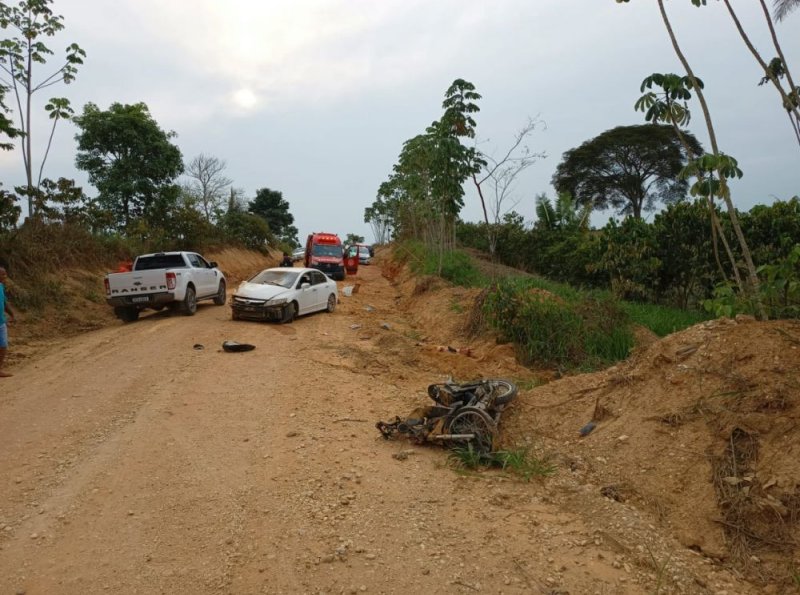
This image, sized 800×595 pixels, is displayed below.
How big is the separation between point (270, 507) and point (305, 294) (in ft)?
37.6

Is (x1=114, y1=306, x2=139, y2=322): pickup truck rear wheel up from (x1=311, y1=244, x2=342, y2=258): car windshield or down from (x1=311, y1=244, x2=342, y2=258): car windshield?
down

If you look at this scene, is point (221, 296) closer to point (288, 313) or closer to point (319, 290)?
point (319, 290)

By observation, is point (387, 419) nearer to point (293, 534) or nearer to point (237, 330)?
point (293, 534)

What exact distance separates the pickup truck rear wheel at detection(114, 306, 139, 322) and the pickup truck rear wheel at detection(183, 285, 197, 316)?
123 cm

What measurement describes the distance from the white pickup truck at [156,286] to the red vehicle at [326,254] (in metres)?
12.8

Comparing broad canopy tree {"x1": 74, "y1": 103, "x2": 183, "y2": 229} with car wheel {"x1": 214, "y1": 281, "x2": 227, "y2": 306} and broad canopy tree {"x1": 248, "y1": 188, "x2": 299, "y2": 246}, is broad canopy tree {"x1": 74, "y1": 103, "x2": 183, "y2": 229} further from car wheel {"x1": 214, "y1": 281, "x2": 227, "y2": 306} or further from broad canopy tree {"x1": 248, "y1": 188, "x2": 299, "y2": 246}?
broad canopy tree {"x1": 248, "y1": 188, "x2": 299, "y2": 246}

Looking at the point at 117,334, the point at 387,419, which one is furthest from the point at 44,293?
the point at 387,419

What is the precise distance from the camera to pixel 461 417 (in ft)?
19.5

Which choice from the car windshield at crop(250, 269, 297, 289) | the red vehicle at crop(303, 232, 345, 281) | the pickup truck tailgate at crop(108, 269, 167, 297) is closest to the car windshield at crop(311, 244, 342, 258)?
the red vehicle at crop(303, 232, 345, 281)

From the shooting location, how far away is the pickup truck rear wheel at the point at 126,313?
48.9 ft

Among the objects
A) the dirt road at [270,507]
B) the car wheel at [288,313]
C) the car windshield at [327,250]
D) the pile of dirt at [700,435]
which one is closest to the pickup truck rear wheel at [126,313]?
the car wheel at [288,313]

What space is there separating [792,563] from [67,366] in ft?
33.6

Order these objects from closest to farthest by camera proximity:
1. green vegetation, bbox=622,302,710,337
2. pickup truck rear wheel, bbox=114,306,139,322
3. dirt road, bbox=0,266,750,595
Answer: dirt road, bbox=0,266,750,595, green vegetation, bbox=622,302,710,337, pickup truck rear wheel, bbox=114,306,139,322

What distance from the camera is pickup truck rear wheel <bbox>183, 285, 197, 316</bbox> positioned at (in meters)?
15.3
